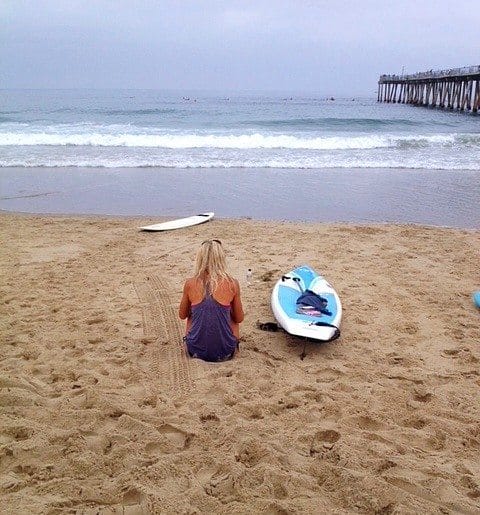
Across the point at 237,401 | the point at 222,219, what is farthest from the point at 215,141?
the point at 237,401

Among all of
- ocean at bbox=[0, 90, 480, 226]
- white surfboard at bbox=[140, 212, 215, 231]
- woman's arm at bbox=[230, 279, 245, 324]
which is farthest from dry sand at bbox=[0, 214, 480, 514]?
ocean at bbox=[0, 90, 480, 226]

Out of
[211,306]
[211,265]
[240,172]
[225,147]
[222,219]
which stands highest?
[211,265]

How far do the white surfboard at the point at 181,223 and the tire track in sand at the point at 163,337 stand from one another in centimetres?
206

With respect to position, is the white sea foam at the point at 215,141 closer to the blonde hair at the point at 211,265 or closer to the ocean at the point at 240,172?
the ocean at the point at 240,172

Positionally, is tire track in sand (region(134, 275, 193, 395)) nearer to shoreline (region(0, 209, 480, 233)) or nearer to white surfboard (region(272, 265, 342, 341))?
white surfboard (region(272, 265, 342, 341))

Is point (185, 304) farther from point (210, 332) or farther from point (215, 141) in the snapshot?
point (215, 141)

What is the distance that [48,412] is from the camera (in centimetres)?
313

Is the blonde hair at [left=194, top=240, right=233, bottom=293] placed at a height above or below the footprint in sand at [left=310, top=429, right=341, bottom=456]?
above

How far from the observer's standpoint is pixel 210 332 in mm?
3764

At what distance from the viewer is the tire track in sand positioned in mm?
3623

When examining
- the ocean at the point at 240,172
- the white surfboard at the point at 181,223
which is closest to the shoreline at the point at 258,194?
the ocean at the point at 240,172

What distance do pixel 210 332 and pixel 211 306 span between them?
0.22 m

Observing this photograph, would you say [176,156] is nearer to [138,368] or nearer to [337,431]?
[138,368]

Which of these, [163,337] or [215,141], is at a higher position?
[215,141]
